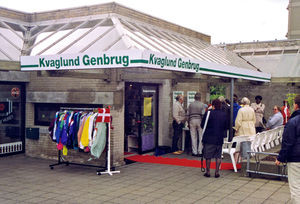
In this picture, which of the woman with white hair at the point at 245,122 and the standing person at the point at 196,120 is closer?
the woman with white hair at the point at 245,122

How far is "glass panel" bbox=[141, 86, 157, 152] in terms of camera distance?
11.0 m

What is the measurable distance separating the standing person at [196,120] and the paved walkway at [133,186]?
181 centimetres

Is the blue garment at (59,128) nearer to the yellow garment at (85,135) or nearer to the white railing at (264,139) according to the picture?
the yellow garment at (85,135)

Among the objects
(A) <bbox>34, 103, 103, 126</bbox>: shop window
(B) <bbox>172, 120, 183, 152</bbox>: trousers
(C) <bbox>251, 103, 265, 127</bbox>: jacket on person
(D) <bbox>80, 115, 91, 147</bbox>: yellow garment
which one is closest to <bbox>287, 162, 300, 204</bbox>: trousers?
(D) <bbox>80, 115, 91, 147</bbox>: yellow garment

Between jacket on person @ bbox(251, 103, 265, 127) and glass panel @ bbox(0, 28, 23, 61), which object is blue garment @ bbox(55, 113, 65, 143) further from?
jacket on person @ bbox(251, 103, 265, 127)

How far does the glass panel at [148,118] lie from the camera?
11008 millimetres

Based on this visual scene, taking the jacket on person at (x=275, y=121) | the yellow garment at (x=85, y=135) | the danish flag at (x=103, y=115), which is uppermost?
the danish flag at (x=103, y=115)

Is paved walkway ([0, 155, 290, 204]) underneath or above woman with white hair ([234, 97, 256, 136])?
underneath

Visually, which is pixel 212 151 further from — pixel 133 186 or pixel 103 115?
pixel 103 115

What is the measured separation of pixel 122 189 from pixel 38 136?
172 inches

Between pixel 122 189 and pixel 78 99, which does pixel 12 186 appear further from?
pixel 78 99

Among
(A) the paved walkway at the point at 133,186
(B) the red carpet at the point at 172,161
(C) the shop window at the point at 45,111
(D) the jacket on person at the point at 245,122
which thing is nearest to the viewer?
(A) the paved walkway at the point at 133,186

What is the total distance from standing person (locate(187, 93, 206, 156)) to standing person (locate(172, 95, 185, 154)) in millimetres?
356

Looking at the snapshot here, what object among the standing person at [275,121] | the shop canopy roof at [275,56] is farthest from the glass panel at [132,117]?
the shop canopy roof at [275,56]
